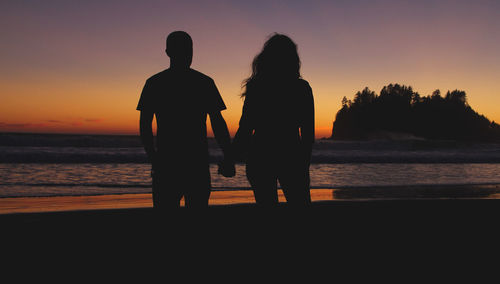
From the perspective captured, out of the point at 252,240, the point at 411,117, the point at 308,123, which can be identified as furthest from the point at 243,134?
the point at 411,117

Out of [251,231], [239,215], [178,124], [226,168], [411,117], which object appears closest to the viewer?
[178,124]

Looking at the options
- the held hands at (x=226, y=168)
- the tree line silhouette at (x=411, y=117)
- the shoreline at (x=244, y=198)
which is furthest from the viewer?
the tree line silhouette at (x=411, y=117)

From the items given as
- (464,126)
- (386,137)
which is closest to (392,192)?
(386,137)

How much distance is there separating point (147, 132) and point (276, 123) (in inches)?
37.2

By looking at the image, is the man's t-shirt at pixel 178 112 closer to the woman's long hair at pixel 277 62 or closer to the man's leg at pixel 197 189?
the man's leg at pixel 197 189

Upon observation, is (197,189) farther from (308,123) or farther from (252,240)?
(252,240)

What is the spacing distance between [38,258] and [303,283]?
2.61m

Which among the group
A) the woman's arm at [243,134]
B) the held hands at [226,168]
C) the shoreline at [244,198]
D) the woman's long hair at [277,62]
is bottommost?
the shoreline at [244,198]

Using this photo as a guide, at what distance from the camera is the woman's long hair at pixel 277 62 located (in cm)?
280

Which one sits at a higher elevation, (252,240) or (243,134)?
(243,134)

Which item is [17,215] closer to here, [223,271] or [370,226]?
[223,271]

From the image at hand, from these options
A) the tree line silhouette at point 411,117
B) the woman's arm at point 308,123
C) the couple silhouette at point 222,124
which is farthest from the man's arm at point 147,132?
the tree line silhouette at point 411,117

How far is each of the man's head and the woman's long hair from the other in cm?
50

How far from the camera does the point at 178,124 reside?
269 centimetres
